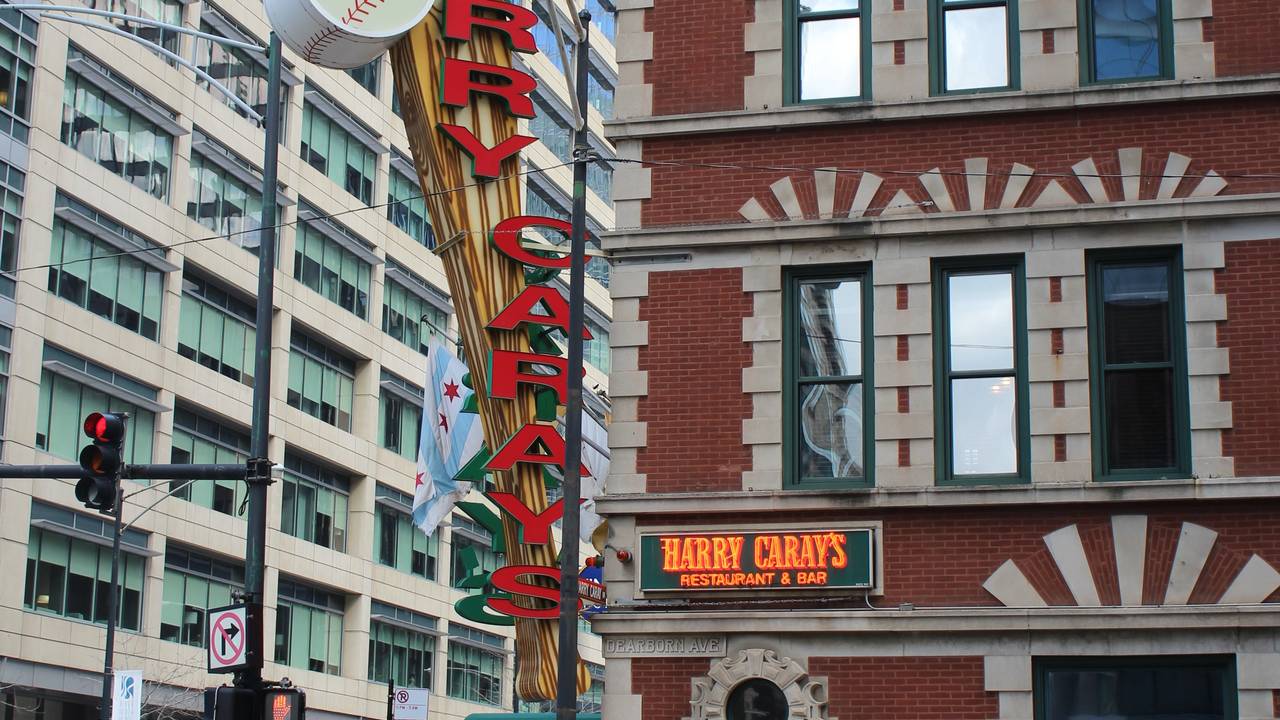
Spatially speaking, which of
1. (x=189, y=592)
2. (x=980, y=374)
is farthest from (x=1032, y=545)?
(x=189, y=592)

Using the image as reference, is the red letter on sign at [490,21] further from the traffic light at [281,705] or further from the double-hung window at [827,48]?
the traffic light at [281,705]

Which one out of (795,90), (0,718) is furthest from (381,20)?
(0,718)

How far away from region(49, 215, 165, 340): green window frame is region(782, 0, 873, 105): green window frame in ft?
118

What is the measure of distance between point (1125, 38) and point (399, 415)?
55096 millimetres

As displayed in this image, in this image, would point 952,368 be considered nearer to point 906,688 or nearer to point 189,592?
point 906,688

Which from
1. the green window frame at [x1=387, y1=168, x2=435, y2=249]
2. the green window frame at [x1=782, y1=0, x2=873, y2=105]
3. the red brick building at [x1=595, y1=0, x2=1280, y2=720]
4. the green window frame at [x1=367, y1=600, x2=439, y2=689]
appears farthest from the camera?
the green window frame at [x1=387, y1=168, x2=435, y2=249]

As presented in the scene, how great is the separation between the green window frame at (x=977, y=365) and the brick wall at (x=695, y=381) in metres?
1.98

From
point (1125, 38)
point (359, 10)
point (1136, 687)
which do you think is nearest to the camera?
point (1136, 687)

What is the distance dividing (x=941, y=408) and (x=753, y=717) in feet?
11.8

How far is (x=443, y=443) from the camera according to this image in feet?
103

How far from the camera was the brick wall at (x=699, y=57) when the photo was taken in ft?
64.8

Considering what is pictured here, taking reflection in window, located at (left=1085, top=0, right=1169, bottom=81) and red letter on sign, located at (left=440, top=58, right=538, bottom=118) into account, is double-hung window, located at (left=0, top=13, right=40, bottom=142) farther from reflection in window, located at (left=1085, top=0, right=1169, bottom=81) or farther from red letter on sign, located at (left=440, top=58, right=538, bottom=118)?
reflection in window, located at (left=1085, top=0, right=1169, bottom=81)

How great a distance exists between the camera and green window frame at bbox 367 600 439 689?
67875 millimetres

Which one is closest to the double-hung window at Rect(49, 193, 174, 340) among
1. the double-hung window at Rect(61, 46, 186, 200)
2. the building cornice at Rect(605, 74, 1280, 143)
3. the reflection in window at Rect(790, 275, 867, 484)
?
the double-hung window at Rect(61, 46, 186, 200)
